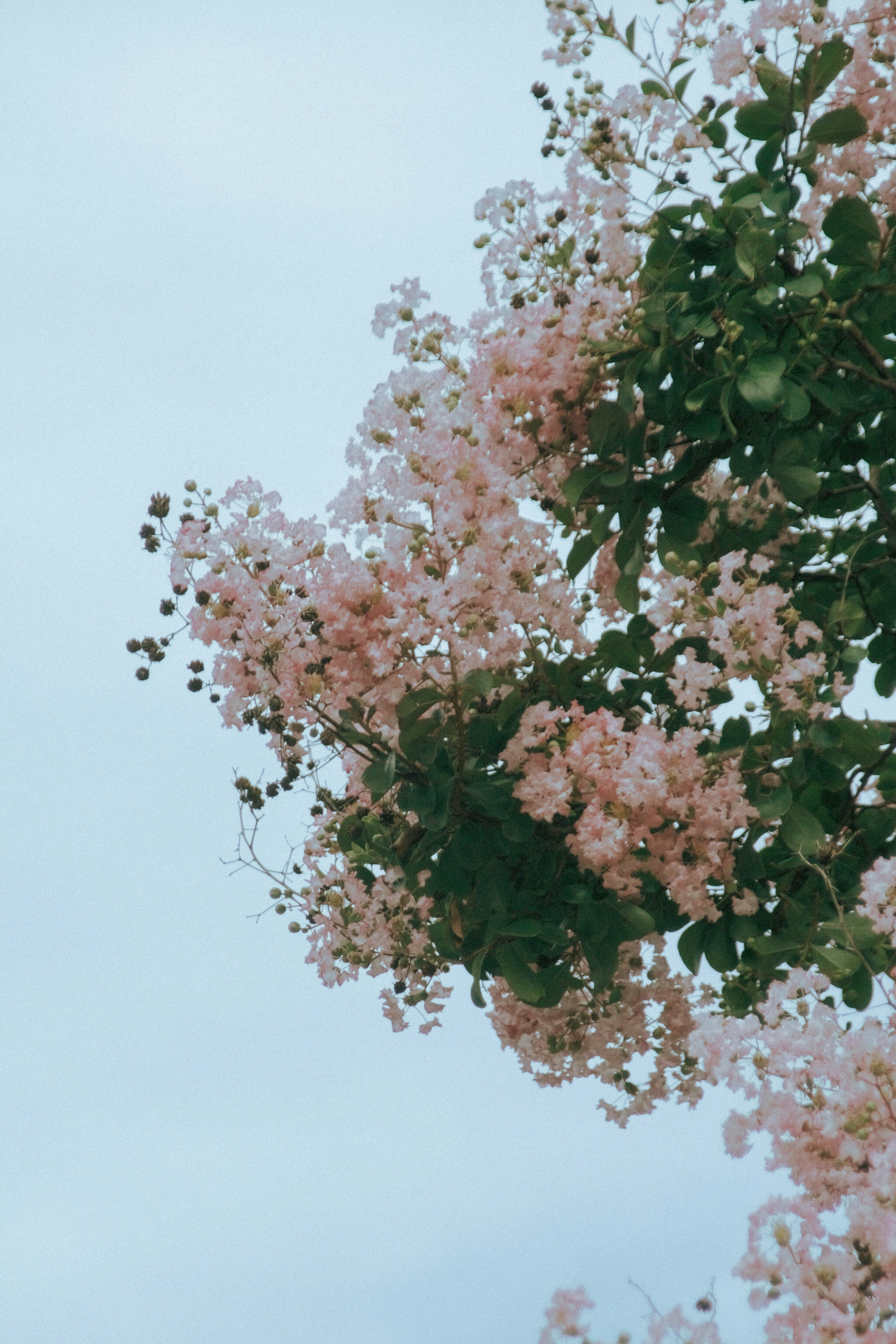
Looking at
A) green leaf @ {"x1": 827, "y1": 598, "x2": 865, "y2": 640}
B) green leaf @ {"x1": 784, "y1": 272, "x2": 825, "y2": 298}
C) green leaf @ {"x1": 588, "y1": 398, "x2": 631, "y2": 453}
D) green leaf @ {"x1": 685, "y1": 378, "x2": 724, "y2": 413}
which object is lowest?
green leaf @ {"x1": 827, "y1": 598, "x2": 865, "y2": 640}

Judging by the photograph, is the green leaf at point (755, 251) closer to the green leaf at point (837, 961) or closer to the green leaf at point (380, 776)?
the green leaf at point (380, 776)

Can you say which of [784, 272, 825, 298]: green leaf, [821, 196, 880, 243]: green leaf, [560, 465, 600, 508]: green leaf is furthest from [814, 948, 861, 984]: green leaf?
[821, 196, 880, 243]: green leaf

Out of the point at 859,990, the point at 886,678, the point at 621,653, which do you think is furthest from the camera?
the point at 886,678

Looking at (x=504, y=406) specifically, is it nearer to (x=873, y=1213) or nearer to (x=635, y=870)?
(x=635, y=870)

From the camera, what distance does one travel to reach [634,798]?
3547mm

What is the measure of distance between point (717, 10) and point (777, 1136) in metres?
3.10

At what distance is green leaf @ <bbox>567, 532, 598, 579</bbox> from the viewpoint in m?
4.34

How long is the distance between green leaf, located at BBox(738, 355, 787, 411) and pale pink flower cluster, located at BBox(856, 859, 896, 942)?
128 centimetres

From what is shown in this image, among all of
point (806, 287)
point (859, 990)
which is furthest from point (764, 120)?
point (859, 990)

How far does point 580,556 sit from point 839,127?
138cm

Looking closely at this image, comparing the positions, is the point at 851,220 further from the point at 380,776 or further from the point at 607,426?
the point at 380,776

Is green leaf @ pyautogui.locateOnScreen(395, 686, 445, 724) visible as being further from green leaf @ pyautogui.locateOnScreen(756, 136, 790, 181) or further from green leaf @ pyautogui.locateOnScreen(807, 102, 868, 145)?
green leaf @ pyautogui.locateOnScreen(807, 102, 868, 145)

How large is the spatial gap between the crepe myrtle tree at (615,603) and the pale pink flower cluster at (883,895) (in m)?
0.42

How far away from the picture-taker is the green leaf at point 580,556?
171 inches
